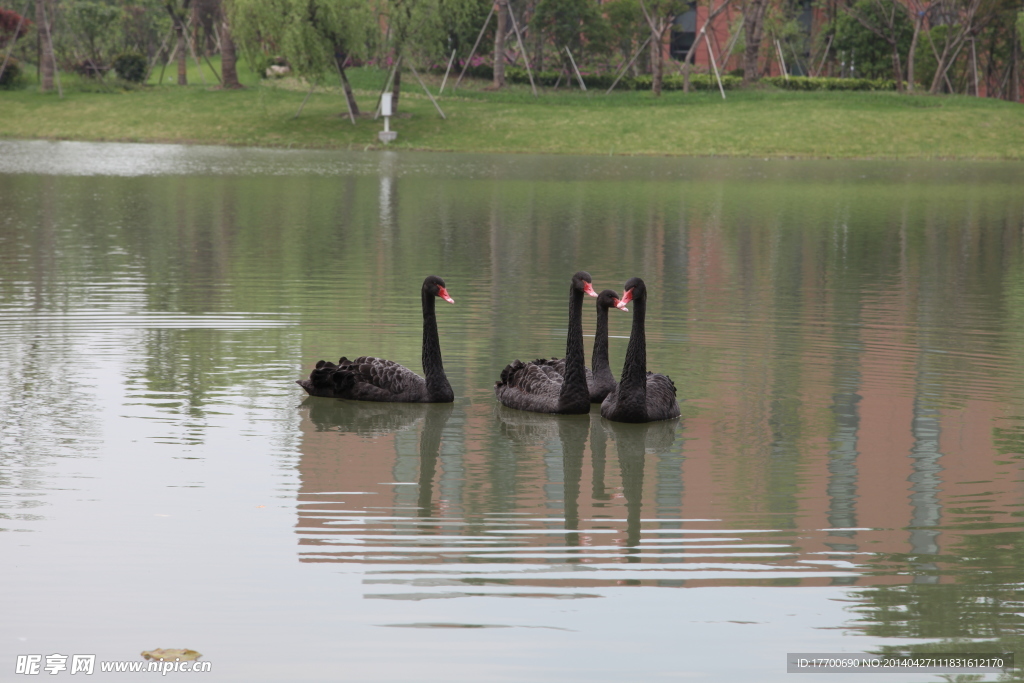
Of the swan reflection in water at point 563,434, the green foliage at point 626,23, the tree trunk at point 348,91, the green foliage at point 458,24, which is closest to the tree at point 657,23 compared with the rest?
the green foliage at point 626,23

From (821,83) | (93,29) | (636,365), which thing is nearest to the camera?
(636,365)

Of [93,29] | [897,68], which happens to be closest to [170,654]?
[897,68]

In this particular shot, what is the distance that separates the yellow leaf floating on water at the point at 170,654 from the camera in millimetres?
4211

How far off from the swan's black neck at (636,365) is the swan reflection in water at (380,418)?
1.23 meters

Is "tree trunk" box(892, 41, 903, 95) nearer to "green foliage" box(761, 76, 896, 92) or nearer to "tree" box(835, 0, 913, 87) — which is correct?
"tree" box(835, 0, 913, 87)

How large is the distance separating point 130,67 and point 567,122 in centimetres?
2089

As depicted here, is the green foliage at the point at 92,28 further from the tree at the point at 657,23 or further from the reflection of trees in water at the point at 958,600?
the reflection of trees in water at the point at 958,600

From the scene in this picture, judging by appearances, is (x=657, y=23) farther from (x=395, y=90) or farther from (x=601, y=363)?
(x=601, y=363)

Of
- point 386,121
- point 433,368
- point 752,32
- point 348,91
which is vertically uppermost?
point 752,32

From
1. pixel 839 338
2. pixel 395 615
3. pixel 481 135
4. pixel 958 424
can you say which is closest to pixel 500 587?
pixel 395 615

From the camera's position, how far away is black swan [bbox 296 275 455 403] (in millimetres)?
8406

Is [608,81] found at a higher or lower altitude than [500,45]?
lower

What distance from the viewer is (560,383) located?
8336 millimetres

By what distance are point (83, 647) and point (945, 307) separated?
425 inches
